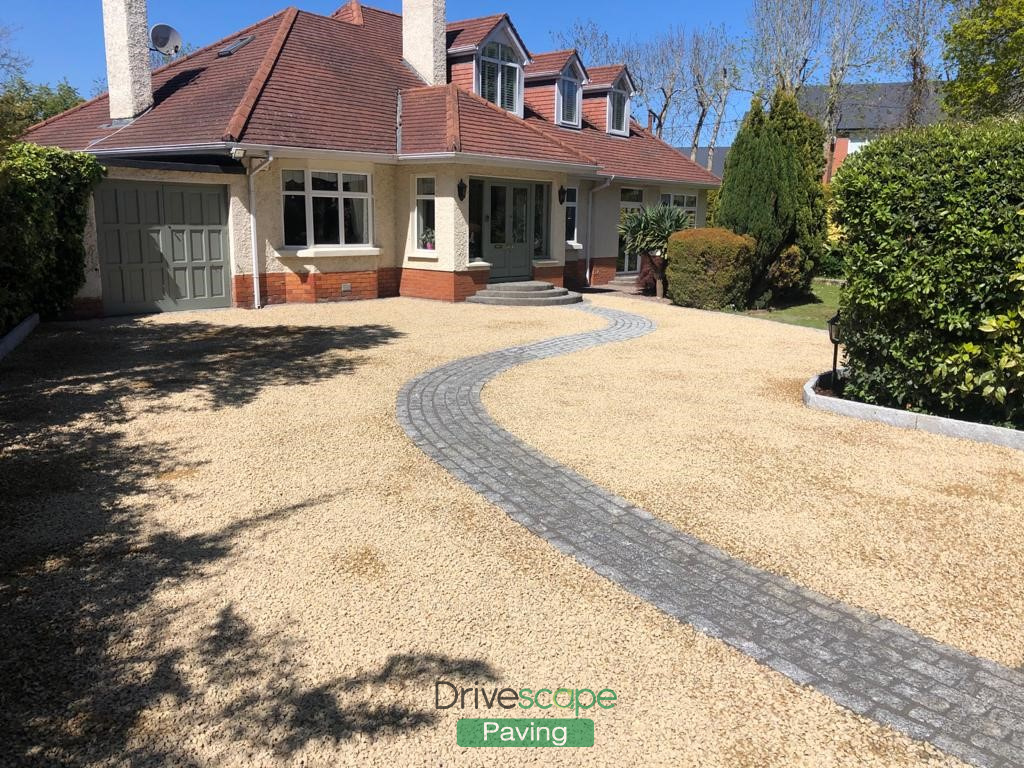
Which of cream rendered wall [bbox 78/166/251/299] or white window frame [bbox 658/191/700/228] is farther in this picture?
white window frame [bbox 658/191/700/228]

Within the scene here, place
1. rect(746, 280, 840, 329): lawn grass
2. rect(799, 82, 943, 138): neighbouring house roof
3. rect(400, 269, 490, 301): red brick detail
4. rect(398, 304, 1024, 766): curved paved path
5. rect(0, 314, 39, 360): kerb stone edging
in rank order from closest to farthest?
1. rect(398, 304, 1024, 766): curved paved path
2. rect(0, 314, 39, 360): kerb stone edging
3. rect(746, 280, 840, 329): lawn grass
4. rect(400, 269, 490, 301): red brick detail
5. rect(799, 82, 943, 138): neighbouring house roof

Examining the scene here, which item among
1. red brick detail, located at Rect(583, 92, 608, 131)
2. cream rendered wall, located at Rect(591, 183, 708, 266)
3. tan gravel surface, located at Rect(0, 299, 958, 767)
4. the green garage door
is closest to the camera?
tan gravel surface, located at Rect(0, 299, 958, 767)

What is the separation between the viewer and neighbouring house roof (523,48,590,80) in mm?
21391

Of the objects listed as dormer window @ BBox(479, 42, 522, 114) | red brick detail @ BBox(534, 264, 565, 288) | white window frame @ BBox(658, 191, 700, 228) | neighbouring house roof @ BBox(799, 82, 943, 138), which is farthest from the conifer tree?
neighbouring house roof @ BBox(799, 82, 943, 138)

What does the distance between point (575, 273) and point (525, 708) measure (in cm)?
1851

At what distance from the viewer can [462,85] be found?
63.1 ft

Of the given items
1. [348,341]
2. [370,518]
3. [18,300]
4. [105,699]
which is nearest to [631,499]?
[370,518]

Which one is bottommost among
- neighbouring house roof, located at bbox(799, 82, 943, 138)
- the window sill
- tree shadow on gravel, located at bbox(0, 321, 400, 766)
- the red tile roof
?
tree shadow on gravel, located at bbox(0, 321, 400, 766)

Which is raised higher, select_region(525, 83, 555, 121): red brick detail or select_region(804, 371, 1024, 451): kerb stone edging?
select_region(525, 83, 555, 121): red brick detail

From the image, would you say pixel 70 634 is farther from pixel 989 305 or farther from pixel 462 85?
pixel 462 85

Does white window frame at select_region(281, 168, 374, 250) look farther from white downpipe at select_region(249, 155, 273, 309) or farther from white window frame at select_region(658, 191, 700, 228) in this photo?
white window frame at select_region(658, 191, 700, 228)

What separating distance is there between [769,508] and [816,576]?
1016 mm

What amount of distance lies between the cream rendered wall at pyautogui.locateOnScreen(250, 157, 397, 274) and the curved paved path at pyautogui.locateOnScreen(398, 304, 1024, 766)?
10.0 metres

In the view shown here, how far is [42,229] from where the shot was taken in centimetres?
1077
